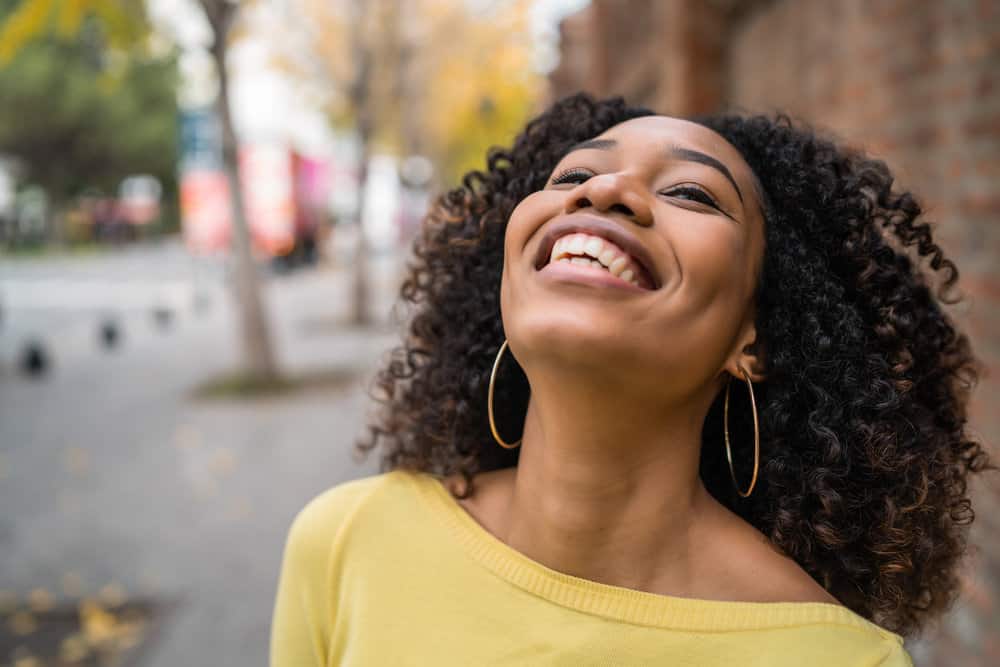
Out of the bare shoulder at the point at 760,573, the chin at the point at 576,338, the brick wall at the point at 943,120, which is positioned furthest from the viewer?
the brick wall at the point at 943,120

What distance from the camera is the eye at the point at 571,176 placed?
1.71m

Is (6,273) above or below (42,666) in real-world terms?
below

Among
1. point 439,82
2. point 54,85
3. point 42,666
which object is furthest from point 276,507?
point 54,85

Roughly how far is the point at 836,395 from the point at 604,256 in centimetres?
56

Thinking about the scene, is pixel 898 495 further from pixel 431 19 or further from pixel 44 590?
pixel 431 19

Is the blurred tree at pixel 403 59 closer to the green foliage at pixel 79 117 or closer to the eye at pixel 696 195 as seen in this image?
the green foliage at pixel 79 117

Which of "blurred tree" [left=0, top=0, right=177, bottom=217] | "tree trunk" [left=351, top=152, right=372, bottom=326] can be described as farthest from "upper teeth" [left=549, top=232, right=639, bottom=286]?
"blurred tree" [left=0, top=0, right=177, bottom=217]

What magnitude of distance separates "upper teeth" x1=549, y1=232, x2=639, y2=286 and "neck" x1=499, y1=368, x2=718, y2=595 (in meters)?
0.21

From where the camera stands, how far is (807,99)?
438 cm

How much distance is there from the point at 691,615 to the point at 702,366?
39 cm

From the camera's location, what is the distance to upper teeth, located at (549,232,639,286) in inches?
59.4

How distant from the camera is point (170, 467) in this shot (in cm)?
716

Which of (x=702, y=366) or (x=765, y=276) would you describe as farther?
(x=765, y=276)

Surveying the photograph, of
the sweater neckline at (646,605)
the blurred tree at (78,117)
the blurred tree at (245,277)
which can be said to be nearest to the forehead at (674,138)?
the sweater neckline at (646,605)
